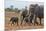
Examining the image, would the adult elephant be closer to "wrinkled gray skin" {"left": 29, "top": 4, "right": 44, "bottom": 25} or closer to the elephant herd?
the elephant herd

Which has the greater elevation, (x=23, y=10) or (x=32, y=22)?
(x=23, y=10)

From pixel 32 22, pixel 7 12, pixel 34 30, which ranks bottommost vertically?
pixel 34 30

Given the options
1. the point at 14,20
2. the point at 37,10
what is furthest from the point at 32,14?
the point at 14,20

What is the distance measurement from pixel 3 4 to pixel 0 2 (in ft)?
0.15

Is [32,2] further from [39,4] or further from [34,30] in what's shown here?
[34,30]

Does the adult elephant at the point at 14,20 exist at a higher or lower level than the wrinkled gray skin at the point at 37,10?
lower

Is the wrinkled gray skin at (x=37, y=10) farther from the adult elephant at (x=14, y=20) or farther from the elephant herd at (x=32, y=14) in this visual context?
the adult elephant at (x=14, y=20)

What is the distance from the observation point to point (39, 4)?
1.33m

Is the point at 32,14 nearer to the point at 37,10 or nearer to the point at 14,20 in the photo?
the point at 37,10

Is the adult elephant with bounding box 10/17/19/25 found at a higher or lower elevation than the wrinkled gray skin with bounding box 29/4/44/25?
lower

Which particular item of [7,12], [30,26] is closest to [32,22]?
[30,26]

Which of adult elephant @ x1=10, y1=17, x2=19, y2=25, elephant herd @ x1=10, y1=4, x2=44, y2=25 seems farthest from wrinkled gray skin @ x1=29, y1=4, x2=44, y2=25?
adult elephant @ x1=10, y1=17, x2=19, y2=25

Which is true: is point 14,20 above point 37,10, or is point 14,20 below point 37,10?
below

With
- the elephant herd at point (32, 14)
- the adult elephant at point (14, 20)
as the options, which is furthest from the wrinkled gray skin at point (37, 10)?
the adult elephant at point (14, 20)
